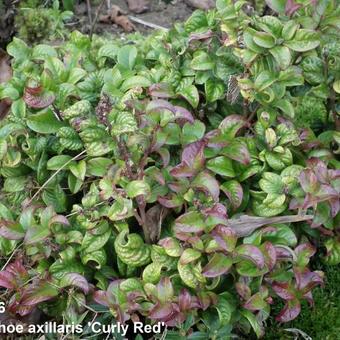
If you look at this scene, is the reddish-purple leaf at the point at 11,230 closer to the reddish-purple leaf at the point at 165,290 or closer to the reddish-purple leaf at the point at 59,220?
the reddish-purple leaf at the point at 59,220

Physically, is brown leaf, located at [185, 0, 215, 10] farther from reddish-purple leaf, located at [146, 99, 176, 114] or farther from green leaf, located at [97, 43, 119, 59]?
reddish-purple leaf, located at [146, 99, 176, 114]

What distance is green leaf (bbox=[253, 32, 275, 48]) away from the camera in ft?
7.14

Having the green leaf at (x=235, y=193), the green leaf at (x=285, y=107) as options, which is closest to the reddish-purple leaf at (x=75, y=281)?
the green leaf at (x=235, y=193)

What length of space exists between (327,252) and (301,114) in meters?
0.89

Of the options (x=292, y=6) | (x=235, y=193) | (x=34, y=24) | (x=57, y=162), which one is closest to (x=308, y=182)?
(x=235, y=193)

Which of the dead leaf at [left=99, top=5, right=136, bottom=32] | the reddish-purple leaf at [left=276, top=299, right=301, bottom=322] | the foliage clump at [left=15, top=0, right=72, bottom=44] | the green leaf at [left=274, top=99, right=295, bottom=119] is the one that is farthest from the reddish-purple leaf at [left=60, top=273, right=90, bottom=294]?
the dead leaf at [left=99, top=5, right=136, bottom=32]

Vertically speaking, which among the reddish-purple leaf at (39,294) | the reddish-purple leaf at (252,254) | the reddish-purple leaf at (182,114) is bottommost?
the reddish-purple leaf at (39,294)

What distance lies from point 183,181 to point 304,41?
60 cm

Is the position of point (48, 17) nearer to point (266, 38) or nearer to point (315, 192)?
point (266, 38)

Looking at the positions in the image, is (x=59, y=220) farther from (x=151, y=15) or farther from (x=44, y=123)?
(x=151, y=15)

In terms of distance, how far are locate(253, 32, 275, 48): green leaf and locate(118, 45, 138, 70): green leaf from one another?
50cm

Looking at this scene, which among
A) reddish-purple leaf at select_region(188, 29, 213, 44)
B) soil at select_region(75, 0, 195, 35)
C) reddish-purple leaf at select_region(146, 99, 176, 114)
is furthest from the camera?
soil at select_region(75, 0, 195, 35)

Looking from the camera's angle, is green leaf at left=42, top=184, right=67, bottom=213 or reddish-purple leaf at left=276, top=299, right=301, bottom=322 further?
green leaf at left=42, top=184, right=67, bottom=213

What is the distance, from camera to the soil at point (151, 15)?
4.31m
